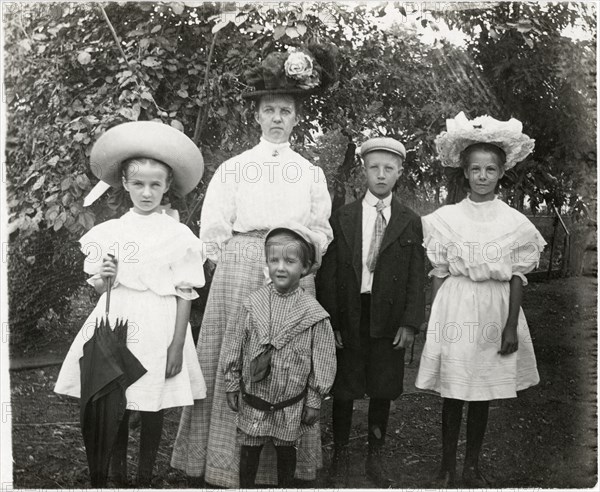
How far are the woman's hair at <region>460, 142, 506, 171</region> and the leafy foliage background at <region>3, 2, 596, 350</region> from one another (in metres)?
0.12

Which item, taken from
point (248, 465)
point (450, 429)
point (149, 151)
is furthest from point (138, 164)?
point (450, 429)

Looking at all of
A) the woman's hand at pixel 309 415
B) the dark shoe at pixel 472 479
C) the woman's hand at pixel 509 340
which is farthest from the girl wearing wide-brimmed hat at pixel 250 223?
the woman's hand at pixel 509 340

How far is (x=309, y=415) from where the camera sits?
2.94 meters

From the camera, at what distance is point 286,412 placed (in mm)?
2928

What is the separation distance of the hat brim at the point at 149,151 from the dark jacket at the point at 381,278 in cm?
80

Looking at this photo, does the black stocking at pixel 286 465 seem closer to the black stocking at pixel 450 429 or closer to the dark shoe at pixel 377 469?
the dark shoe at pixel 377 469

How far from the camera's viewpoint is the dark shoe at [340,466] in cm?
340

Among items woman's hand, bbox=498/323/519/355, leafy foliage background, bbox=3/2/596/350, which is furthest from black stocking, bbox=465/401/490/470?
leafy foliage background, bbox=3/2/596/350

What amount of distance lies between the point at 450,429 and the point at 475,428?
0.13m

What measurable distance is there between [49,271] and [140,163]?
2.78 ft

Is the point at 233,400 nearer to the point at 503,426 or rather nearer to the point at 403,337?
the point at 403,337

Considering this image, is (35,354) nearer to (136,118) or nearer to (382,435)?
(136,118)

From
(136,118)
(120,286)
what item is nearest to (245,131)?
(136,118)

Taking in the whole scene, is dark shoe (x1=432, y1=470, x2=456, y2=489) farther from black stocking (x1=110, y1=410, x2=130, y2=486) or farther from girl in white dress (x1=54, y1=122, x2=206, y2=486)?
black stocking (x1=110, y1=410, x2=130, y2=486)
